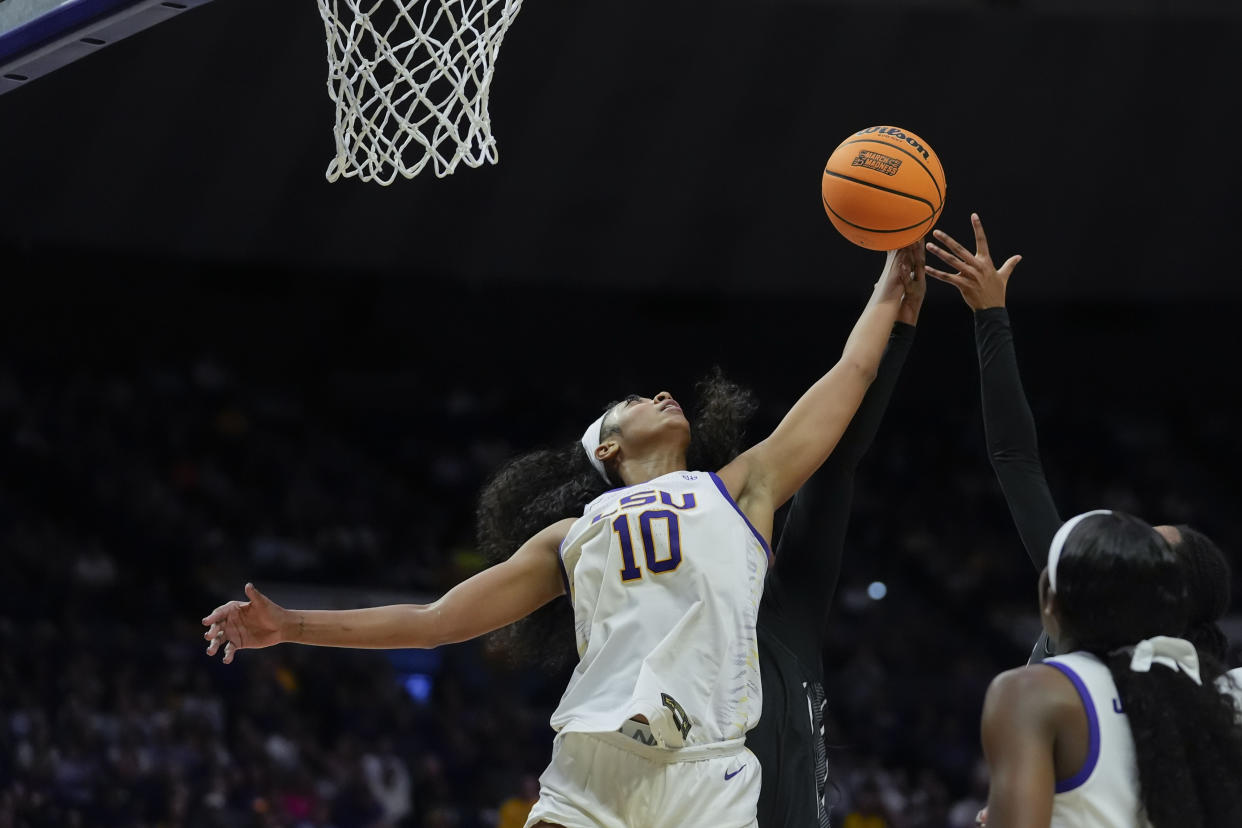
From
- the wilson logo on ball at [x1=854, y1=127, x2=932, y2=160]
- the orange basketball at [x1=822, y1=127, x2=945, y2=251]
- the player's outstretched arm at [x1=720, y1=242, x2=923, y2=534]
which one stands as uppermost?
the wilson logo on ball at [x1=854, y1=127, x2=932, y2=160]

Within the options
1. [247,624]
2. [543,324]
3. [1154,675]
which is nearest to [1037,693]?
[1154,675]

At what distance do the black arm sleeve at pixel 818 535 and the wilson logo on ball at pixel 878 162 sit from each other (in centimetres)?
41

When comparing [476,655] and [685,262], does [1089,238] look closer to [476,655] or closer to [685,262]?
[685,262]

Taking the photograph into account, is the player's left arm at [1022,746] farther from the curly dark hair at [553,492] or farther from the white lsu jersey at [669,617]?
the curly dark hair at [553,492]

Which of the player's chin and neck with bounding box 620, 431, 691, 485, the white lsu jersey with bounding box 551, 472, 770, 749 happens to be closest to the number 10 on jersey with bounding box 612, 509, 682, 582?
the white lsu jersey with bounding box 551, 472, 770, 749

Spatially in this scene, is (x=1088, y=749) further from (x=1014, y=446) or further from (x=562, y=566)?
(x=562, y=566)

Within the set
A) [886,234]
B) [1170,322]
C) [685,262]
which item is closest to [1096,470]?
[1170,322]

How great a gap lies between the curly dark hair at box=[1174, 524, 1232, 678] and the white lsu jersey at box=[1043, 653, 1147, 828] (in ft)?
2.05

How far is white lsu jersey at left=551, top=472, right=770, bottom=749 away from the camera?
311cm

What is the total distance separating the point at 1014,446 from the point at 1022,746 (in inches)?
48.5

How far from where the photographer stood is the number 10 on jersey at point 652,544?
10.5 ft

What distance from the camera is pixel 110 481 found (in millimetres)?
12039

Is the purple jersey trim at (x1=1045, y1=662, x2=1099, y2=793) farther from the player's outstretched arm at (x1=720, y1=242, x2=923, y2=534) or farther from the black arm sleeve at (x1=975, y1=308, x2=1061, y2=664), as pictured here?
the player's outstretched arm at (x1=720, y1=242, x2=923, y2=534)

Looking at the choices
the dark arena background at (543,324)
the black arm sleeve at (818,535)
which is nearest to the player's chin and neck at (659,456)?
the black arm sleeve at (818,535)
